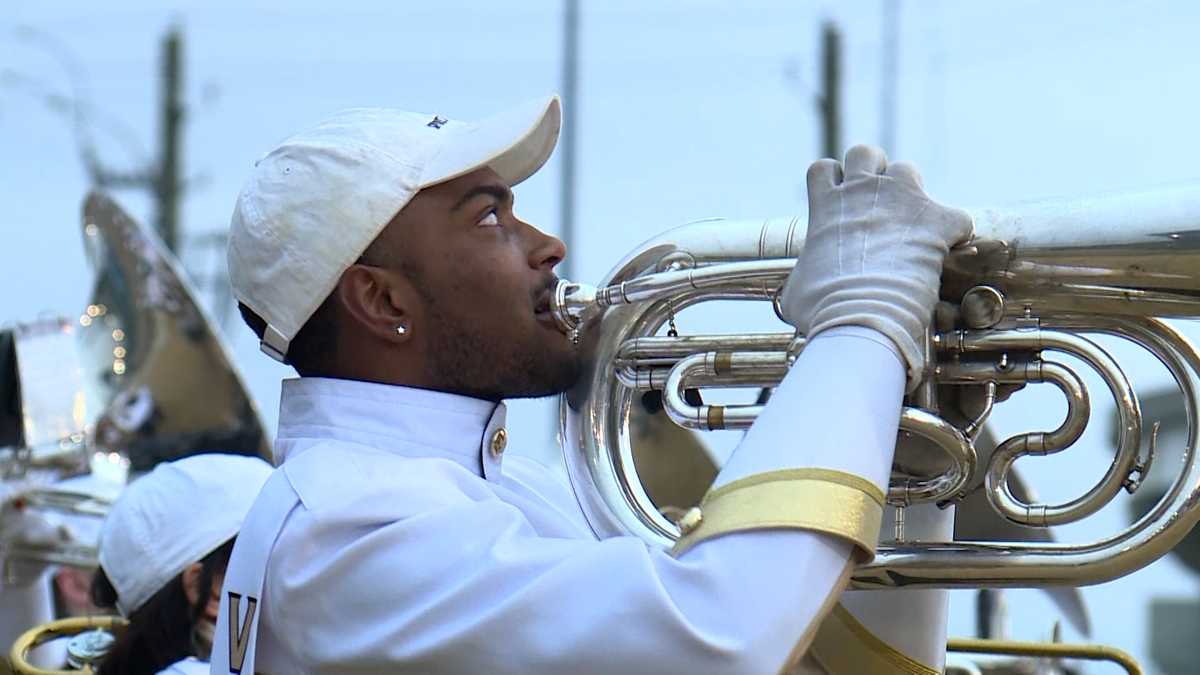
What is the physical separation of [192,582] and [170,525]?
15cm

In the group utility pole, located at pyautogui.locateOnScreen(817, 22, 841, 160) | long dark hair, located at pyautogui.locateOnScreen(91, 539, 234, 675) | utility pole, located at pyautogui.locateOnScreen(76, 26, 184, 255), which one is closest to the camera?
long dark hair, located at pyautogui.locateOnScreen(91, 539, 234, 675)

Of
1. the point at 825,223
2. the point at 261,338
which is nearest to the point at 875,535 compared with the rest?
the point at 825,223

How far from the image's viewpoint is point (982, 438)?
3527 mm

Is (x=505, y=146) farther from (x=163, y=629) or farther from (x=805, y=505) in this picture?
(x=163, y=629)

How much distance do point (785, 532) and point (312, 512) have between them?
2.05 feet

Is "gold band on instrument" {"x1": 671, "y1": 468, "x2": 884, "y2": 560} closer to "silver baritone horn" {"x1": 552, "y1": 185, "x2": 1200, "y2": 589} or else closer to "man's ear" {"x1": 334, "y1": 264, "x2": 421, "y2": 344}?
"silver baritone horn" {"x1": 552, "y1": 185, "x2": 1200, "y2": 589}

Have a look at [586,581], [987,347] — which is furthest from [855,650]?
[586,581]

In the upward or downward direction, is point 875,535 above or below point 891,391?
below

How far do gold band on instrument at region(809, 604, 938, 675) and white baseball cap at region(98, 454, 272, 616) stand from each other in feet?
5.68

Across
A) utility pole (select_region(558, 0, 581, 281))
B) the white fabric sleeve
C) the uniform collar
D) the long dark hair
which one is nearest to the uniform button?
the uniform collar

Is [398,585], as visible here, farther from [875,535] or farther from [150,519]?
[150,519]

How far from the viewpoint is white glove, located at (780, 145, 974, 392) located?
2484mm

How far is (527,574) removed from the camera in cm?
238

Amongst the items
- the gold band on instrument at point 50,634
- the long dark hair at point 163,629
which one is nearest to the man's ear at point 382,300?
the long dark hair at point 163,629
